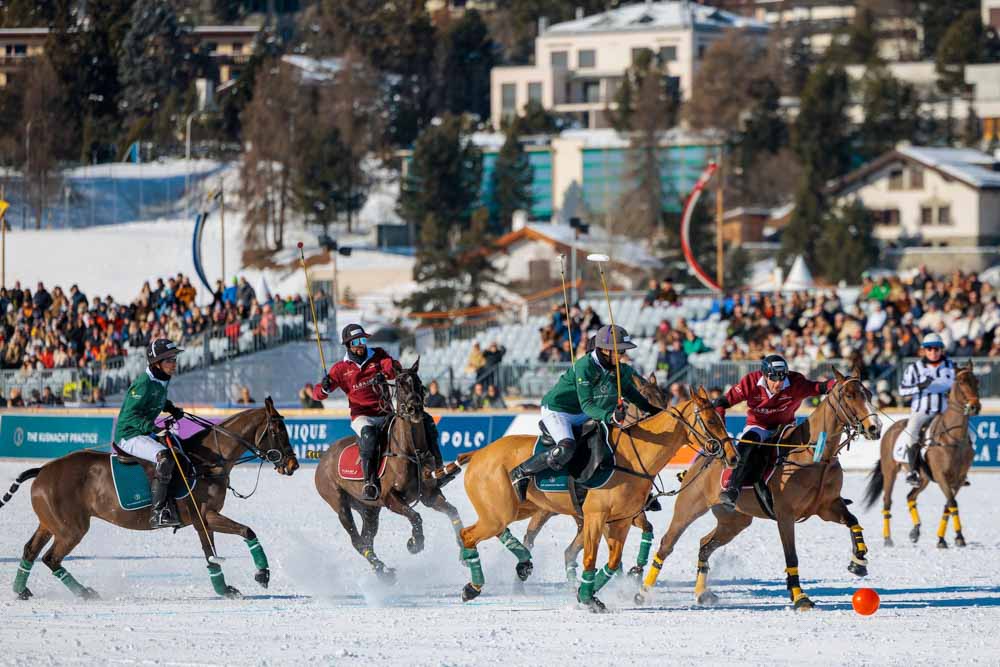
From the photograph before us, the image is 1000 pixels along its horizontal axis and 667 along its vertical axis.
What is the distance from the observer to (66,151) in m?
78.9

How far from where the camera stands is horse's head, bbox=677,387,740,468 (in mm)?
12430

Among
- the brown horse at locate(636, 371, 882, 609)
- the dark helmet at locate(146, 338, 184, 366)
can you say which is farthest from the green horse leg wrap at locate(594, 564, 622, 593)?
the dark helmet at locate(146, 338, 184, 366)

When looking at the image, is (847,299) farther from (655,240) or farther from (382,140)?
(382,140)

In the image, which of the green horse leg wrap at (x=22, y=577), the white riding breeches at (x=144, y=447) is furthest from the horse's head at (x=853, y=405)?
the green horse leg wrap at (x=22, y=577)

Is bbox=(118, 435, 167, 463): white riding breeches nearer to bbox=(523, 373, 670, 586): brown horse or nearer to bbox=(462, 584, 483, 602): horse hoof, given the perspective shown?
bbox=(462, 584, 483, 602): horse hoof

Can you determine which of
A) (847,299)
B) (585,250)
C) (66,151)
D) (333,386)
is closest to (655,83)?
(585,250)

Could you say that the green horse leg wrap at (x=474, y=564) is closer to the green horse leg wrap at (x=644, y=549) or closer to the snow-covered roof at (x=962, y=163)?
the green horse leg wrap at (x=644, y=549)

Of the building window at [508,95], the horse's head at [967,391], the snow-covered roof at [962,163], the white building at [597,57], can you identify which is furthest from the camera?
the building window at [508,95]

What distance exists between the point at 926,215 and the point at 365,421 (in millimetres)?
57154

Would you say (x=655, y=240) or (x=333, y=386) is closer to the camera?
(x=333, y=386)

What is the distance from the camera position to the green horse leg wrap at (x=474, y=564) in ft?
43.1

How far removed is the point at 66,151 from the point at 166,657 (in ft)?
234

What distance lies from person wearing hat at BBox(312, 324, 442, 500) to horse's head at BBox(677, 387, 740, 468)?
9.44ft

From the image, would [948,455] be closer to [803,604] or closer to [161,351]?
[803,604]
